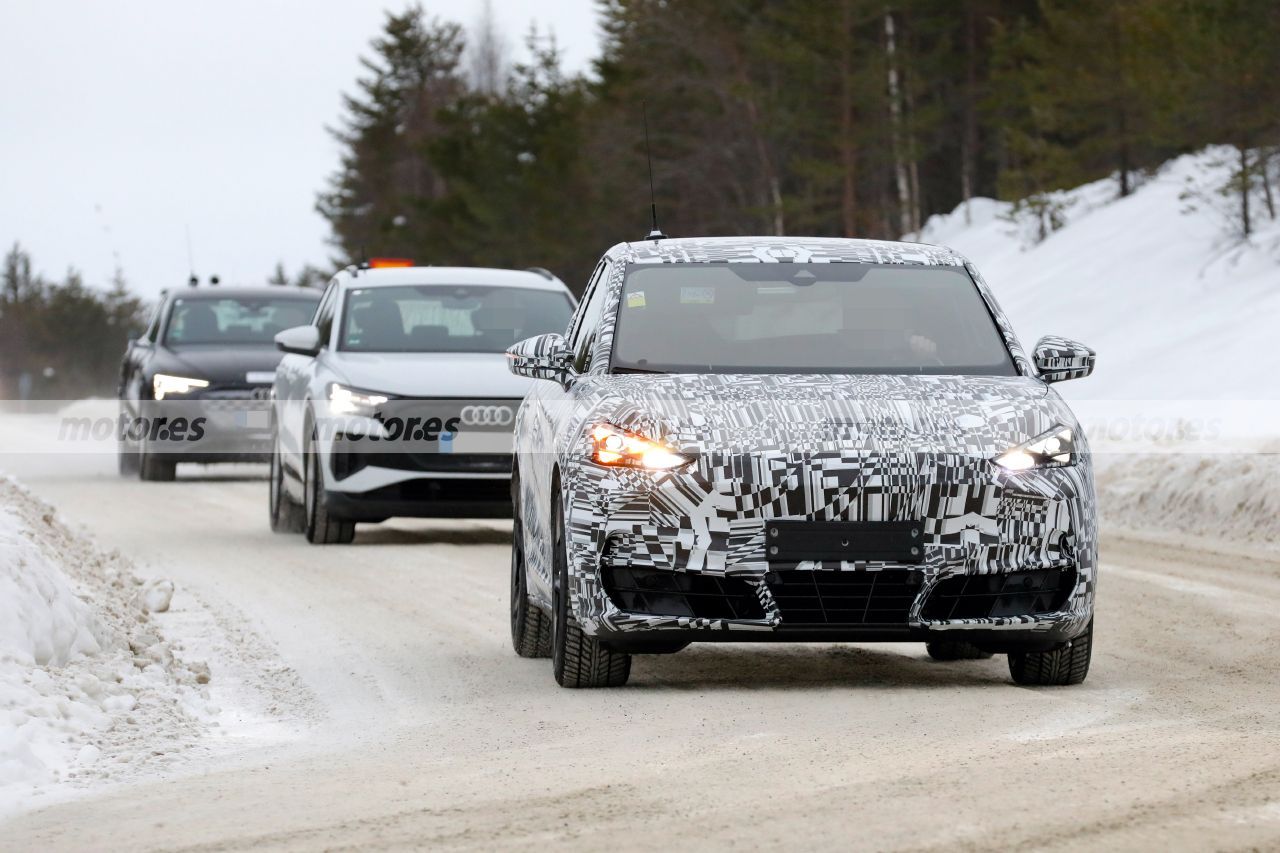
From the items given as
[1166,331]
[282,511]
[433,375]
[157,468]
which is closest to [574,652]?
[433,375]

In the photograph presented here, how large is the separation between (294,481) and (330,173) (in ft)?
311

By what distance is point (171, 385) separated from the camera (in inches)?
859

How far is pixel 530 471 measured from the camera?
9086 millimetres

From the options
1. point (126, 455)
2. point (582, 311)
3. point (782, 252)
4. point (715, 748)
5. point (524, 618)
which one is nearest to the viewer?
point (715, 748)

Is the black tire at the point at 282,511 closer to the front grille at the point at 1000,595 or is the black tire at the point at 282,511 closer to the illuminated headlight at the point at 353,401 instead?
the illuminated headlight at the point at 353,401

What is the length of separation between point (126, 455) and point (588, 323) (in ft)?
48.9

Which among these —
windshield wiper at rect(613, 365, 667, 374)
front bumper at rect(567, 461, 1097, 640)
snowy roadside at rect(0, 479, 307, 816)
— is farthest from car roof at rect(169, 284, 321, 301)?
front bumper at rect(567, 461, 1097, 640)

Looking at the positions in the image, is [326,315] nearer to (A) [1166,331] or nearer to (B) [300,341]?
(B) [300,341]

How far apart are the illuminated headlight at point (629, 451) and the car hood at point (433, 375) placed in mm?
6600

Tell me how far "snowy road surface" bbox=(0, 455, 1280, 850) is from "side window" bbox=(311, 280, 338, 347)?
14.8 feet

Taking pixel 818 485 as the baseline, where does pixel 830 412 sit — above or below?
above

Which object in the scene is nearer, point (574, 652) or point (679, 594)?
point (679, 594)

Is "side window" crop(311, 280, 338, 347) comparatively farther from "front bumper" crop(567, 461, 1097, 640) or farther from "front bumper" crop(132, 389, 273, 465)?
"front bumper" crop(567, 461, 1097, 640)

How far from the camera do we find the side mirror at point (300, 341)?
15.1 m
